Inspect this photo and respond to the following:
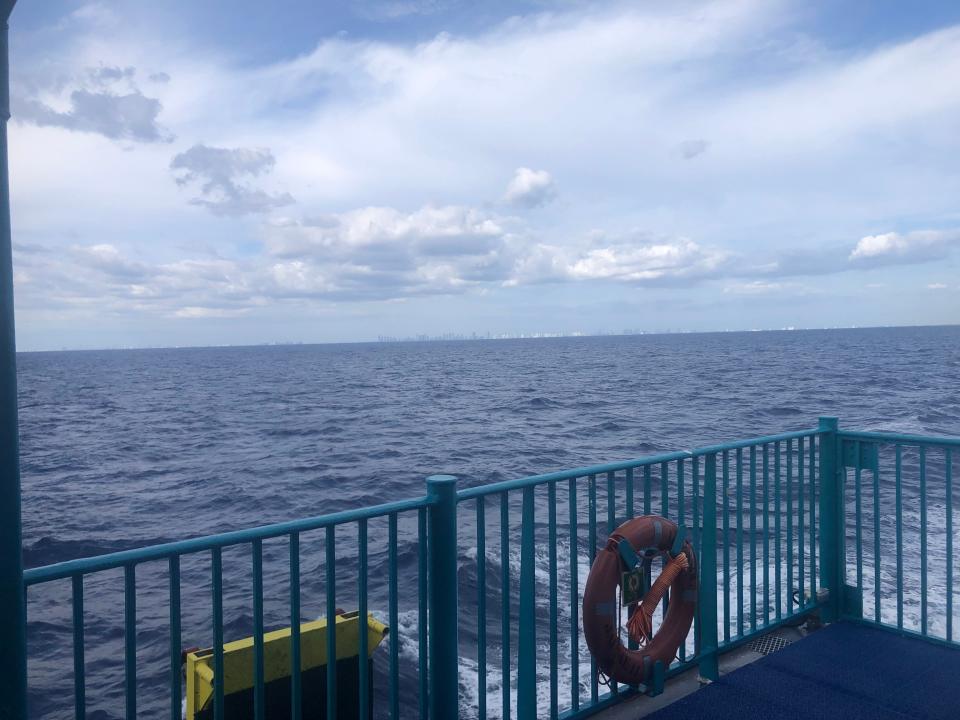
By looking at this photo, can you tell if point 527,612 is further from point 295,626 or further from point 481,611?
point 295,626

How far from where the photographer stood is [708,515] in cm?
387

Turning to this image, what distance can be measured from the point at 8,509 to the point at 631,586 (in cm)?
266

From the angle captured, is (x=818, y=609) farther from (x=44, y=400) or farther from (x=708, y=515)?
(x=44, y=400)

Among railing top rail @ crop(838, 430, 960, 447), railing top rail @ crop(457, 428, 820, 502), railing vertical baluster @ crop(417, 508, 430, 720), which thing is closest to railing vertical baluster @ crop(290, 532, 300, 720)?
railing vertical baluster @ crop(417, 508, 430, 720)

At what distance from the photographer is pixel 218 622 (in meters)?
2.43

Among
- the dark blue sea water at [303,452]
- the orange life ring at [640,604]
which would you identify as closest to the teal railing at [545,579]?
the orange life ring at [640,604]

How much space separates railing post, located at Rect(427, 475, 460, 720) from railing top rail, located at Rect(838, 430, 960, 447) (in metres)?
2.71

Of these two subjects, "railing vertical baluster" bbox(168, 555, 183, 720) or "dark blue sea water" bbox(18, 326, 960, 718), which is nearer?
"railing vertical baluster" bbox(168, 555, 183, 720)

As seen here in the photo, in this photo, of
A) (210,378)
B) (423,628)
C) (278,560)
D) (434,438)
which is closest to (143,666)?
(278,560)

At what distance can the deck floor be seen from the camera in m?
3.62

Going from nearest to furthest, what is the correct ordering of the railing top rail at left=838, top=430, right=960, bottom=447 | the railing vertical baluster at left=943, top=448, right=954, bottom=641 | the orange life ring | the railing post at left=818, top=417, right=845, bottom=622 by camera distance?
the orange life ring → the railing vertical baluster at left=943, top=448, right=954, bottom=641 → the railing top rail at left=838, top=430, right=960, bottom=447 → the railing post at left=818, top=417, right=845, bottom=622

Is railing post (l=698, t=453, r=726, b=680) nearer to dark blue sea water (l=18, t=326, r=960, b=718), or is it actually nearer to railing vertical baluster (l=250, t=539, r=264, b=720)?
railing vertical baluster (l=250, t=539, r=264, b=720)

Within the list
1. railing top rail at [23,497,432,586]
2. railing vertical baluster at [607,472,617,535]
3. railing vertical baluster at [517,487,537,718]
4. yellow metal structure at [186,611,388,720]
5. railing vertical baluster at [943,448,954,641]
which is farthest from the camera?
railing vertical baluster at [943,448,954,641]

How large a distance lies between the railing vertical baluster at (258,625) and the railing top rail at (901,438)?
11.4ft
